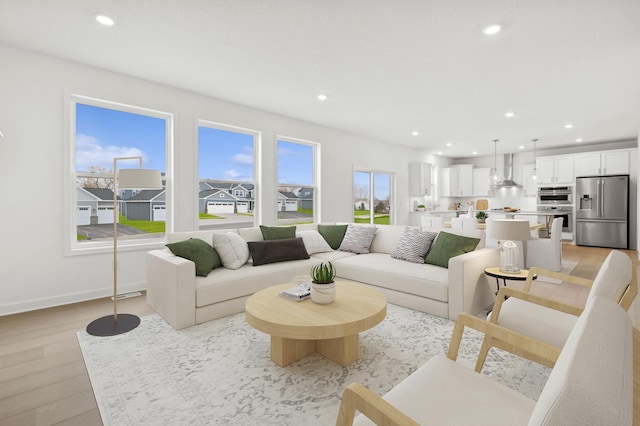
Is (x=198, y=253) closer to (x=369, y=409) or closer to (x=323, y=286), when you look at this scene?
(x=323, y=286)

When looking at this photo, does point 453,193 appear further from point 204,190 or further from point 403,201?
point 204,190

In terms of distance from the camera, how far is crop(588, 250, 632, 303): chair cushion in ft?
4.76

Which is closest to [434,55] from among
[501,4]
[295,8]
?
[501,4]

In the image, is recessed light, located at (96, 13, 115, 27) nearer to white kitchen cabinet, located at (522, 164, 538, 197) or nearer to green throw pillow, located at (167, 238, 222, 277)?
green throw pillow, located at (167, 238, 222, 277)

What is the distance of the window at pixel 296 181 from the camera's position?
582 cm

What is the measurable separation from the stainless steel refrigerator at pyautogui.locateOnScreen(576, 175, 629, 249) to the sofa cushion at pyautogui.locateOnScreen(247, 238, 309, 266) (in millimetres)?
7582

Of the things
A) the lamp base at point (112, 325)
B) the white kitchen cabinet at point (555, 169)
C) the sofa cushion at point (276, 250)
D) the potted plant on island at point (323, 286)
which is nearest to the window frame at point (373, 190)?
the sofa cushion at point (276, 250)

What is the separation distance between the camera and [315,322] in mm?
1994

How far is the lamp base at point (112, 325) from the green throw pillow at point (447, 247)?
10.2 feet

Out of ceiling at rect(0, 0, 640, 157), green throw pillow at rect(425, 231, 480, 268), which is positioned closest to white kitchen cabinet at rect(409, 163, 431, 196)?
ceiling at rect(0, 0, 640, 157)

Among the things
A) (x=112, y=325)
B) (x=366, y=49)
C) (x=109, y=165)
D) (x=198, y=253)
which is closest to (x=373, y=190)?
(x=366, y=49)

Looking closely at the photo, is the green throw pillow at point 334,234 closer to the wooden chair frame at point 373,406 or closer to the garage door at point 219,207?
the garage door at point 219,207

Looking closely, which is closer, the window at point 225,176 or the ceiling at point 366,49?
the ceiling at point 366,49

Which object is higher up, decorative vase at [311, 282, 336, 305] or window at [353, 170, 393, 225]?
window at [353, 170, 393, 225]
